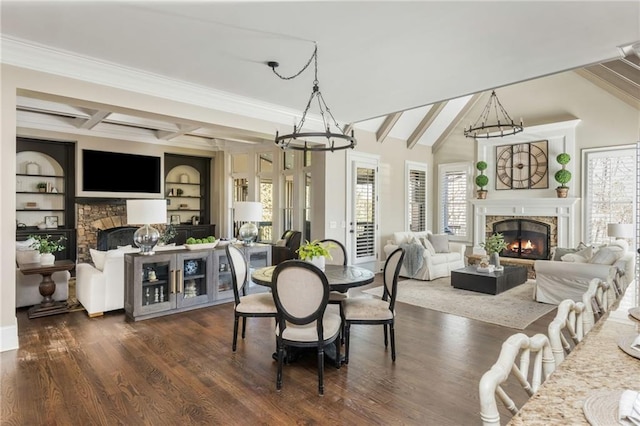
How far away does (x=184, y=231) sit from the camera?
9188 millimetres

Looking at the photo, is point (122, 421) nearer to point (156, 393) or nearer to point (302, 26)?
point (156, 393)

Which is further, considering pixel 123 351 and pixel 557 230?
pixel 557 230

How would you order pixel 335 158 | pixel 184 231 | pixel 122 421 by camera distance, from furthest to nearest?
pixel 184 231, pixel 335 158, pixel 122 421

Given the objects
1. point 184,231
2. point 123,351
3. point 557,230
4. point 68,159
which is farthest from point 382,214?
point 68,159

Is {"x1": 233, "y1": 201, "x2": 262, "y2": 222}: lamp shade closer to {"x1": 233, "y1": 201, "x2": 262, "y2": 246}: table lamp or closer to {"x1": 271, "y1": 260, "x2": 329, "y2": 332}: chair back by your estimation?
{"x1": 233, "y1": 201, "x2": 262, "y2": 246}: table lamp

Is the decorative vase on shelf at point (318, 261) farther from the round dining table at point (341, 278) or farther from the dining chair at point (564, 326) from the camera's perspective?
the dining chair at point (564, 326)

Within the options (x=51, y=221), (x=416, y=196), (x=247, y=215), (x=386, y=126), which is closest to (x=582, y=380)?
(x=247, y=215)

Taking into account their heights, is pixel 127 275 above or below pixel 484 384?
below

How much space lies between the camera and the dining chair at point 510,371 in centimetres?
84

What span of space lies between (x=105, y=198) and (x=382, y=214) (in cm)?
609

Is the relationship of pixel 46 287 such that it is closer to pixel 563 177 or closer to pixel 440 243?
pixel 440 243

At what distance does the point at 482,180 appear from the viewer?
27.4 feet

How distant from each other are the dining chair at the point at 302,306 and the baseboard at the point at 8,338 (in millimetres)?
2710

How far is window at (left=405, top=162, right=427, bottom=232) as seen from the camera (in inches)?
339
